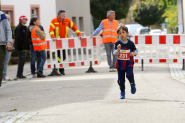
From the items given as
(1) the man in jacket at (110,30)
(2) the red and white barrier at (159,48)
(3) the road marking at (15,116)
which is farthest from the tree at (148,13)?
(3) the road marking at (15,116)

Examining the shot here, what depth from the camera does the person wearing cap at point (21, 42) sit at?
1537cm

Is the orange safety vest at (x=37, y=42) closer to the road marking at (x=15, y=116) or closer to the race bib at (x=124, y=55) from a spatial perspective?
the race bib at (x=124, y=55)

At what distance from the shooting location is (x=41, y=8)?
32250mm

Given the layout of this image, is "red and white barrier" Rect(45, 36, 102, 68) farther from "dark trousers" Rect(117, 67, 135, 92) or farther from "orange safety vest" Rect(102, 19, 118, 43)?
"dark trousers" Rect(117, 67, 135, 92)

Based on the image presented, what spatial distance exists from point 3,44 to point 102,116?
14.8ft

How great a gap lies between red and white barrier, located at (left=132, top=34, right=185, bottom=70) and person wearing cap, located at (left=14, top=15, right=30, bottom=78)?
11.5 ft

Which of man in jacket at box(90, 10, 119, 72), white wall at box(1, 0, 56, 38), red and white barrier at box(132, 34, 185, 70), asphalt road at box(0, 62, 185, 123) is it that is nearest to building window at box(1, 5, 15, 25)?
white wall at box(1, 0, 56, 38)

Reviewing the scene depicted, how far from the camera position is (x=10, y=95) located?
10672 mm

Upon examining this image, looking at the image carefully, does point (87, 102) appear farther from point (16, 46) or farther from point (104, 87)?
point (16, 46)

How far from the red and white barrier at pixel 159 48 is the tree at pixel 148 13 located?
202 feet

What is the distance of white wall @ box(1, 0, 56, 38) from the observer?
97.7 feet

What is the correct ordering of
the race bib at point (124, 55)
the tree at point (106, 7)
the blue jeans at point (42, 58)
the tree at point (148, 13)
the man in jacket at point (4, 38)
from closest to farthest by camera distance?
the race bib at point (124, 55) < the man in jacket at point (4, 38) < the blue jeans at point (42, 58) < the tree at point (106, 7) < the tree at point (148, 13)

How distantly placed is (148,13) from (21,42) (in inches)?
2514

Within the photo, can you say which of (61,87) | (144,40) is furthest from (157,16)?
(61,87)
